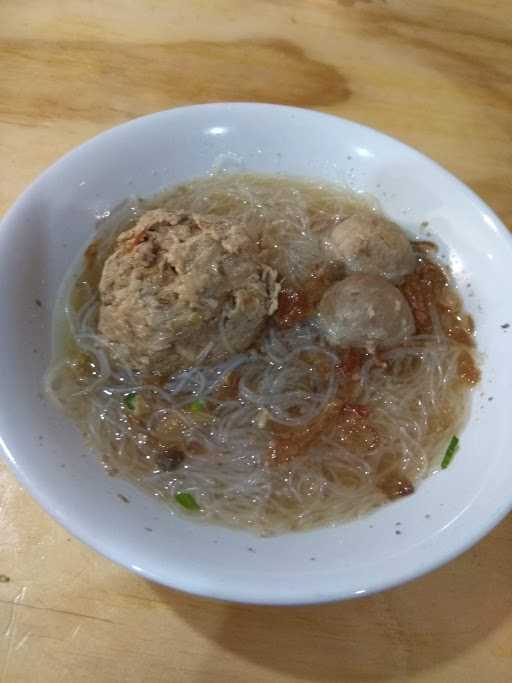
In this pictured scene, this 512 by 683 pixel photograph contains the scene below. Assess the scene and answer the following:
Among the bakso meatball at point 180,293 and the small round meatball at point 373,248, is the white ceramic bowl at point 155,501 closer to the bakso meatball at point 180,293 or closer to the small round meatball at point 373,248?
the small round meatball at point 373,248

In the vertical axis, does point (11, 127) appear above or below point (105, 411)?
above

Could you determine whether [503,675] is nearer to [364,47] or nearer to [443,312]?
[443,312]

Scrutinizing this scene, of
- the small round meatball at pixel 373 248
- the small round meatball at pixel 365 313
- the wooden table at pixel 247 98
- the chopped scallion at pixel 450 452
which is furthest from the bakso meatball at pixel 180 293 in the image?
the chopped scallion at pixel 450 452

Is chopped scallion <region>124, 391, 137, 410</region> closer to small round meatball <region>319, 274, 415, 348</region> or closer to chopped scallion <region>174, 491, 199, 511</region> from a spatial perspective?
chopped scallion <region>174, 491, 199, 511</region>

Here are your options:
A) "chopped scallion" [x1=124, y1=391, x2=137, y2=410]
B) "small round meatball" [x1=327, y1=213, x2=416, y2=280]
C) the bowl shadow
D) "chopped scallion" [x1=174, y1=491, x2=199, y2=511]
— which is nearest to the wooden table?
the bowl shadow

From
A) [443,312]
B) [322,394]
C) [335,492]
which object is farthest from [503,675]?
[443,312]

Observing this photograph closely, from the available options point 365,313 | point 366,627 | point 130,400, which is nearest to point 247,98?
point 365,313
